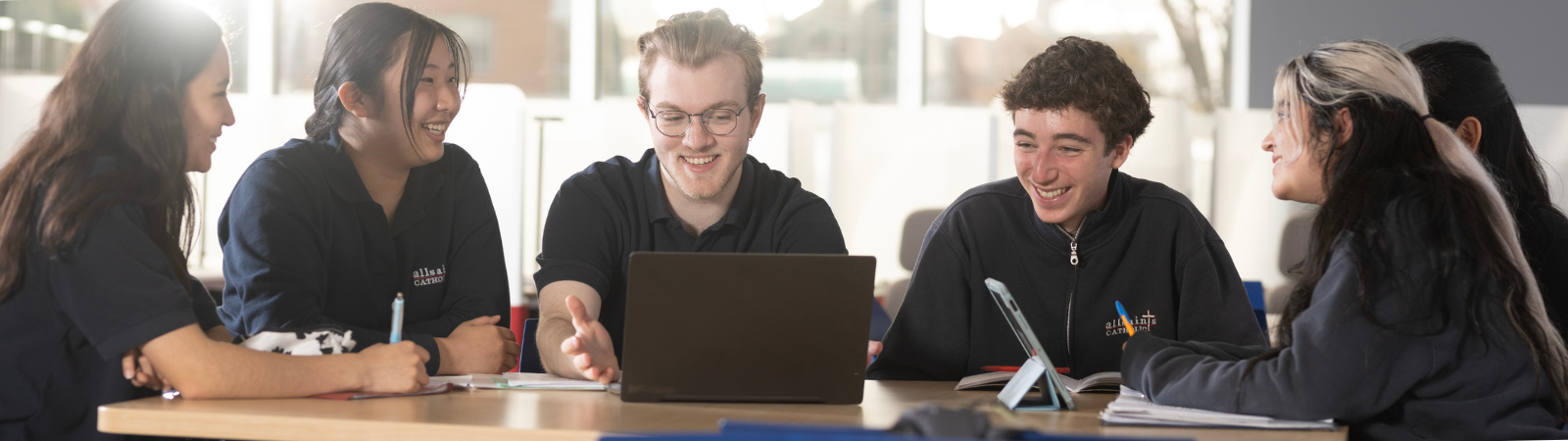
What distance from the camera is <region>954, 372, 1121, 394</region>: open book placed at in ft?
5.34

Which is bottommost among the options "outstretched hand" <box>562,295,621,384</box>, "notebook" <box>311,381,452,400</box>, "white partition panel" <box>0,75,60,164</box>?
"notebook" <box>311,381,452,400</box>

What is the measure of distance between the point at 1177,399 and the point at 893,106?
345 cm

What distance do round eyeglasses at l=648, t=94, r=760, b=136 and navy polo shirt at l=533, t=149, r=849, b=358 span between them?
Answer: 11 centimetres

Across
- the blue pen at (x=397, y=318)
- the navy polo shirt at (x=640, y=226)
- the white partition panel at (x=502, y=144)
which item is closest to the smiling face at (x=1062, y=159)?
the navy polo shirt at (x=640, y=226)

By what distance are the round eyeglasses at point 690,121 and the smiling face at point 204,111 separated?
29.7 inches

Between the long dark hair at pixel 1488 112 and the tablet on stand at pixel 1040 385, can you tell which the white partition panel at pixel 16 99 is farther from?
the long dark hair at pixel 1488 112

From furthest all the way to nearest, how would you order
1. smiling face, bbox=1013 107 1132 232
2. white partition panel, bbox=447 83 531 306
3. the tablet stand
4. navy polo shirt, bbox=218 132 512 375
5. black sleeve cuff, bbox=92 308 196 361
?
white partition panel, bbox=447 83 531 306 < smiling face, bbox=1013 107 1132 232 < navy polo shirt, bbox=218 132 512 375 < the tablet stand < black sleeve cuff, bbox=92 308 196 361

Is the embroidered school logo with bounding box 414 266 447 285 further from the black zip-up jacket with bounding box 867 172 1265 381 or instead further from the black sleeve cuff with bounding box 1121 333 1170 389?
the black sleeve cuff with bounding box 1121 333 1170 389

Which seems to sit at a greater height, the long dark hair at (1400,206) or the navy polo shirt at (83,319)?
the long dark hair at (1400,206)

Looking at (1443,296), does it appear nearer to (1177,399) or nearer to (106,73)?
(1177,399)

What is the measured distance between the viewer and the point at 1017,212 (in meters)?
2.10

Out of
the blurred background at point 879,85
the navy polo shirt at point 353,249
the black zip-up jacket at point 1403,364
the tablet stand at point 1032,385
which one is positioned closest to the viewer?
the black zip-up jacket at point 1403,364

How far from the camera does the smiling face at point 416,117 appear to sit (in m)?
2.08

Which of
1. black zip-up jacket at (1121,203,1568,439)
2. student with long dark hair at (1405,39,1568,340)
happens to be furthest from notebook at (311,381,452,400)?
student with long dark hair at (1405,39,1568,340)
